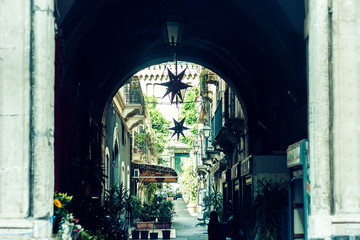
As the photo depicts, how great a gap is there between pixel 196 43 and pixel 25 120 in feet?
32.3

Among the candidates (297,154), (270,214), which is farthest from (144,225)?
(297,154)

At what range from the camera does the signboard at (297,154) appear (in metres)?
7.04

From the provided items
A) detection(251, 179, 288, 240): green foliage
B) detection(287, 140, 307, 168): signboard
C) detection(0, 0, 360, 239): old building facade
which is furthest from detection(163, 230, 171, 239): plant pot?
detection(287, 140, 307, 168): signboard

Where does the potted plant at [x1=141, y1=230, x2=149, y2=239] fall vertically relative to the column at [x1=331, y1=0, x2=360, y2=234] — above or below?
below

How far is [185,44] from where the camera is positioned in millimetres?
16078

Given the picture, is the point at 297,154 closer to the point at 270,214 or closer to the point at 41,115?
the point at 41,115

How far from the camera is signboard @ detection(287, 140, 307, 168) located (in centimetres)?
704

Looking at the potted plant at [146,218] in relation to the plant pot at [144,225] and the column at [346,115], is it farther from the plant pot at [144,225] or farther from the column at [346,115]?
the column at [346,115]

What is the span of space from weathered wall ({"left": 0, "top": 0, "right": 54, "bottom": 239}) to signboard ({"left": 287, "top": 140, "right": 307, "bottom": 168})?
285 centimetres

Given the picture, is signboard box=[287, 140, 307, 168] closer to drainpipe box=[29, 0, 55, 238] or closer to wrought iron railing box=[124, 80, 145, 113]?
drainpipe box=[29, 0, 55, 238]

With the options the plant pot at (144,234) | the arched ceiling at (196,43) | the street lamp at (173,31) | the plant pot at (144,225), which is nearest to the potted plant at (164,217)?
the plant pot at (144,225)

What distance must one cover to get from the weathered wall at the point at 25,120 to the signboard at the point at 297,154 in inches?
112

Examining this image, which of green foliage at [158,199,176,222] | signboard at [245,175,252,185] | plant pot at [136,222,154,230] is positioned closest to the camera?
signboard at [245,175,252,185]

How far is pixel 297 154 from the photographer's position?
742cm
